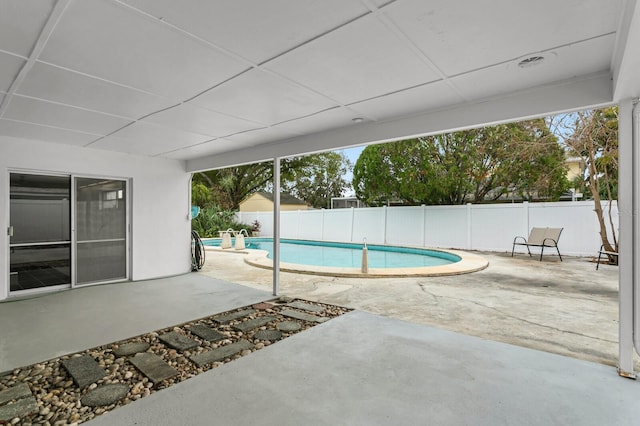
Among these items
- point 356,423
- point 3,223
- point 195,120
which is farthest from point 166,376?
point 3,223

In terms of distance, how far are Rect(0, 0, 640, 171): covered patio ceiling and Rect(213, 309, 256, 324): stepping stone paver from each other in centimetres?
248

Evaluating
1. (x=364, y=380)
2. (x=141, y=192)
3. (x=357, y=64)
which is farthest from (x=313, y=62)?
(x=141, y=192)

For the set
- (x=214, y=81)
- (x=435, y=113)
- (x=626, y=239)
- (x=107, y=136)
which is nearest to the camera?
(x=626, y=239)

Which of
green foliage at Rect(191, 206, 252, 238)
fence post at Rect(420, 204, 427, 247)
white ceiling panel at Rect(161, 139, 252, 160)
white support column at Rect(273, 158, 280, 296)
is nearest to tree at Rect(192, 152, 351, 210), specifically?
green foliage at Rect(191, 206, 252, 238)

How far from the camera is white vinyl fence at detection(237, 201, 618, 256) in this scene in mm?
9034

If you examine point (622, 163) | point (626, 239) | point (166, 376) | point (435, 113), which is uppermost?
point (435, 113)

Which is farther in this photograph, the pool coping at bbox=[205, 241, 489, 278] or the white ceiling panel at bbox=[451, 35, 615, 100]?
the pool coping at bbox=[205, 241, 489, 278]

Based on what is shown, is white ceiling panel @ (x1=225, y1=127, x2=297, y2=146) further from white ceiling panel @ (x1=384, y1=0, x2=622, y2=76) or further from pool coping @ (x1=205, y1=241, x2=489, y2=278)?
pool coping @ (x1=205, y1=241, x2=489, y2=278)

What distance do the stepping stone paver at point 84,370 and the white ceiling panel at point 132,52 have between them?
249cm

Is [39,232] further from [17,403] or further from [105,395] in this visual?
[105,395]

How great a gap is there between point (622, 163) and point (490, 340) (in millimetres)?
2003

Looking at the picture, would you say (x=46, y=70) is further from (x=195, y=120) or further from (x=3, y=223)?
(x=3, y=223)

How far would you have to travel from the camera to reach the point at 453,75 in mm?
2793

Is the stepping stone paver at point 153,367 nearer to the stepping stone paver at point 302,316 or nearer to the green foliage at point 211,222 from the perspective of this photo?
the stepping stone paver at point 302,316
